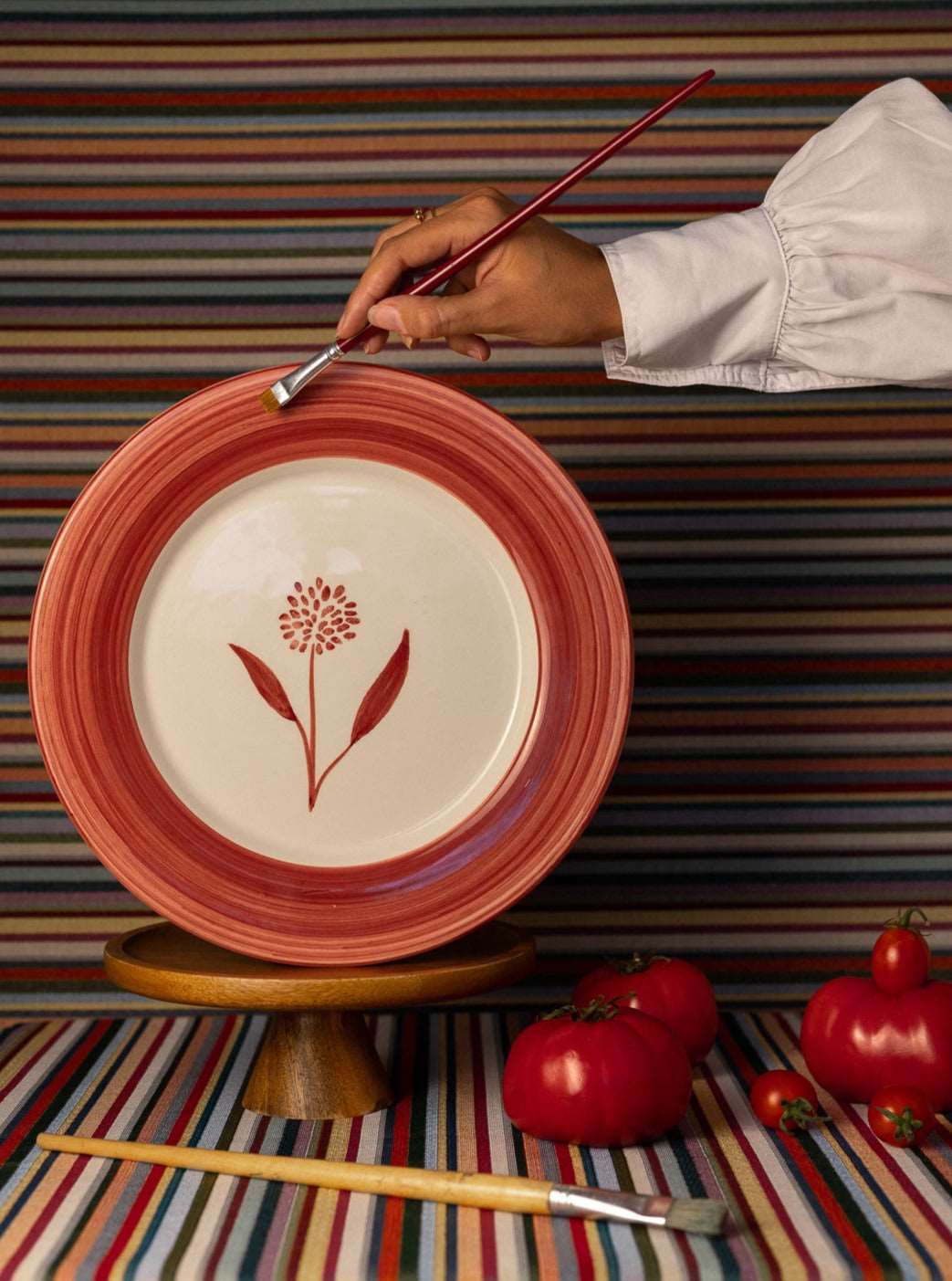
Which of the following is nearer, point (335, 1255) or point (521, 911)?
point (335, 1255)

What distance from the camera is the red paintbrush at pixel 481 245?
0.89 m

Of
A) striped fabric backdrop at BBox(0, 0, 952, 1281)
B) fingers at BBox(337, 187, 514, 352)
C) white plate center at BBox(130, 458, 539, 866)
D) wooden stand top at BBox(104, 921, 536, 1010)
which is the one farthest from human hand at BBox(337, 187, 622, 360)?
wooden stand top at BBox(104, 921, 536, 1010)

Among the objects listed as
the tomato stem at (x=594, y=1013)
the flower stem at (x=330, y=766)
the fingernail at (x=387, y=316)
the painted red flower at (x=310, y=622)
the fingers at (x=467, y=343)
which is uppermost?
the fingers at (x=467, y=343)

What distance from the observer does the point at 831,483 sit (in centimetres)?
130

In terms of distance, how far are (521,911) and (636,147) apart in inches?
31.1

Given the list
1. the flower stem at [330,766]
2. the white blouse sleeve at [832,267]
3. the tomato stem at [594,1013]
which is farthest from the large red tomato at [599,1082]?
the white blouse sleeve at [832,267]

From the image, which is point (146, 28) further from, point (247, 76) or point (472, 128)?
point (472, 128)

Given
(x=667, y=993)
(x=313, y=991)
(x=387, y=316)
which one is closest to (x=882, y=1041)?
(x=667, y=993)

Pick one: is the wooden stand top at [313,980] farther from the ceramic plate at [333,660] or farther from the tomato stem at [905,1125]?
the tomato stem at [905,1125]

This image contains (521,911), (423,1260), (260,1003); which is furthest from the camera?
(521,911)

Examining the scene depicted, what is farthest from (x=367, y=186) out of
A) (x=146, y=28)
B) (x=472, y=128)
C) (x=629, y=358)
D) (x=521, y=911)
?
(x=521, y=911)

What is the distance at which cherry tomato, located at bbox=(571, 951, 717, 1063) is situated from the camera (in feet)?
3.44

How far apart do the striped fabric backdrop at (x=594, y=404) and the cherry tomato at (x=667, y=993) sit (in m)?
0.19

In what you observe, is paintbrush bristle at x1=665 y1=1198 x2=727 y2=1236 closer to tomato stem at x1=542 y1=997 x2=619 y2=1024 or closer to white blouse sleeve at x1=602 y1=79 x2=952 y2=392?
tomato stem at x1=542 y1=997 x2=619 y2=1024
